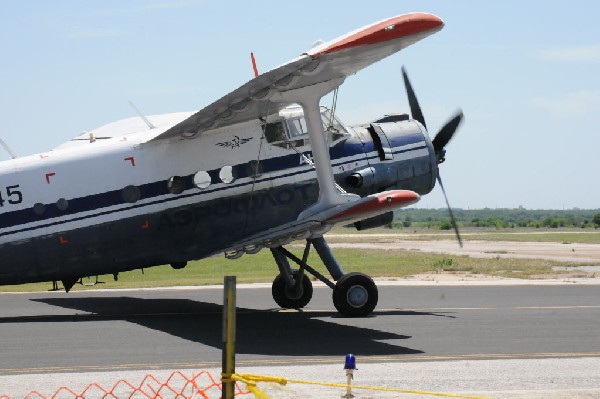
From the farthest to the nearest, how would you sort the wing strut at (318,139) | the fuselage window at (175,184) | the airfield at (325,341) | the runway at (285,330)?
the fuselage window at (175,184)
the wing strut at (318,139)
the runway at (285,330)
the airfield at (325,341)

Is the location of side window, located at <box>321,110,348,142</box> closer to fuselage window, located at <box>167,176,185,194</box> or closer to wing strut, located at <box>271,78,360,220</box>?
wing strut, located at <box>271,78,360,220</box>

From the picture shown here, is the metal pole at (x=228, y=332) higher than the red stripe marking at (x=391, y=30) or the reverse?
the reverse

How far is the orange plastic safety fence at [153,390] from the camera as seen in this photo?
483 inches

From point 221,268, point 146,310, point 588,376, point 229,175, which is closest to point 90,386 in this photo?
point 588,376

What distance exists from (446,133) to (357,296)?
4747 millimetres

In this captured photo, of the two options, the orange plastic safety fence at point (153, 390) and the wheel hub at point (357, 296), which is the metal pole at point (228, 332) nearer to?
the orange plastic safety fence at point (153, 390)

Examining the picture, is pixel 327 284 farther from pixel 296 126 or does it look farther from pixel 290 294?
pixel 296 126

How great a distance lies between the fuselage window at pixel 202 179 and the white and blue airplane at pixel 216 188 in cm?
2

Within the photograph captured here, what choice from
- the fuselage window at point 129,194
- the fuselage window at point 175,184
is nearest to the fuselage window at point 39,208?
the fuselage window at point 129,194

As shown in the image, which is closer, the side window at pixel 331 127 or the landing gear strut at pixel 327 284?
the landing gear strut at pixel 327 284

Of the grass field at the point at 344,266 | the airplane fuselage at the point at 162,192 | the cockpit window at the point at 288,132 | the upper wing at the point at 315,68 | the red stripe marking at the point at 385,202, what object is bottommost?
the grass field at the point at 344,266

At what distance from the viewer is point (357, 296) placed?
2089 centimetres

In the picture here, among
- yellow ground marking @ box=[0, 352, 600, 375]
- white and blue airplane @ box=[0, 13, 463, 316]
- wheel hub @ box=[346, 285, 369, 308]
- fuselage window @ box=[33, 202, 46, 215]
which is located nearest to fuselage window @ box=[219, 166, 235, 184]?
white and blue airplane @ box=[0, 13, 463, 316]

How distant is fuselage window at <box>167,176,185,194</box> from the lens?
790 inches
